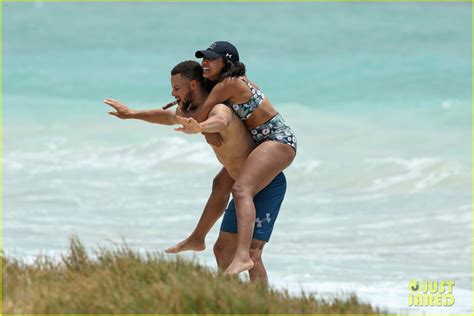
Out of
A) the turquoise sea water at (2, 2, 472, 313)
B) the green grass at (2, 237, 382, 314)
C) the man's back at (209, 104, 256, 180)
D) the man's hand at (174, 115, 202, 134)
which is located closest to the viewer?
the green grass at (2, 237, 382, 314)

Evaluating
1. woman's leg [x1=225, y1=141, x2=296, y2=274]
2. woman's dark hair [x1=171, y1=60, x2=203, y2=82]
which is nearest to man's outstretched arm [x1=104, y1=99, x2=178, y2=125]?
woman's dark hair [x1=171, y1=60, x2=203, y2=82]

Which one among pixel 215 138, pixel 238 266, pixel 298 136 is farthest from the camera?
pixel 298 136

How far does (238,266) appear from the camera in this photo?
619 cm

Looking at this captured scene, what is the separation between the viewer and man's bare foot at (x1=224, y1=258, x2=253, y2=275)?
6114 millimetres

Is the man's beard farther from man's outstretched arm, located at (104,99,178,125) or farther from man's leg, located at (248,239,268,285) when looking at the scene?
man's leg, located at (248,239,268,285)

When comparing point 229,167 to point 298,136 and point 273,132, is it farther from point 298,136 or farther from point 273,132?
point 298,136

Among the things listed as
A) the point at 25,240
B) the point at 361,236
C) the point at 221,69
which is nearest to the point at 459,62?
the point at 361,236

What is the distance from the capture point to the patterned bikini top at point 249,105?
6562 mm

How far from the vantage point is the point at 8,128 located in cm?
3005

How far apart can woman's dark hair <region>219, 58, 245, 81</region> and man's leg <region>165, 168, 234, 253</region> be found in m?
0.77

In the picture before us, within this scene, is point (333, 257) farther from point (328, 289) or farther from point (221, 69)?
point (221, 69)

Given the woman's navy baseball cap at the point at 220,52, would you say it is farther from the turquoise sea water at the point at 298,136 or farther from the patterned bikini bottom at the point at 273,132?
the turquoise sea water at the point at 298,136

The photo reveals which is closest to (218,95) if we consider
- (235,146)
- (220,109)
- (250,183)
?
(220,109)

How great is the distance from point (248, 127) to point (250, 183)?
1.52ft
